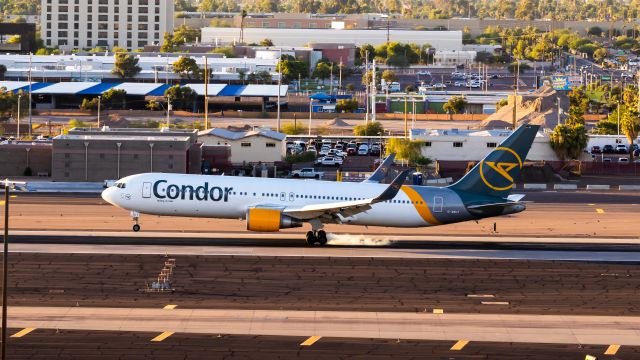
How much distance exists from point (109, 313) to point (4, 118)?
9370 cm

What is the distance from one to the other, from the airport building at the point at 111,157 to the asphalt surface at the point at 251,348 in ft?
139

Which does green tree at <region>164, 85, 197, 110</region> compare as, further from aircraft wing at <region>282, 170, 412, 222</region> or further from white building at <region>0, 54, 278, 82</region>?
aircraft wing at <region>282, 170, 412, 222</region>

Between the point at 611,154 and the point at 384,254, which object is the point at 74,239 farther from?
the point at 611,154

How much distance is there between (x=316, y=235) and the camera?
Answer: 186ft

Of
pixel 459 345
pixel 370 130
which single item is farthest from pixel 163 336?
pixel 370 130

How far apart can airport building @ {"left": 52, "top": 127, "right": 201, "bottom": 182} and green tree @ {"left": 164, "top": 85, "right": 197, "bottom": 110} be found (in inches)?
2764

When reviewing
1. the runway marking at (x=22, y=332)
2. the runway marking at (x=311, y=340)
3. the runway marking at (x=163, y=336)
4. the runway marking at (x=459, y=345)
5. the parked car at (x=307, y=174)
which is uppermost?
the parked car at (x=307, y=174)

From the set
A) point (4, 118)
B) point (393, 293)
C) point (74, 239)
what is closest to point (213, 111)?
point (4, 118)

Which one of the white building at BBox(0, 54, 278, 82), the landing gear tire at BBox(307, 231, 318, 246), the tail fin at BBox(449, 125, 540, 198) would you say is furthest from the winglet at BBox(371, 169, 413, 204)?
the white building at BBox(0, 54, 278, 82)

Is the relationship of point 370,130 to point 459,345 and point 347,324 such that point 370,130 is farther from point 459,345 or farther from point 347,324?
point 459,345

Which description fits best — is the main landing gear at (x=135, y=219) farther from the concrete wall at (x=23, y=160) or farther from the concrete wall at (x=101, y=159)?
the concrete wall at (x=23, y=160)

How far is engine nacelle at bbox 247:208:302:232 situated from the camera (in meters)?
55.5

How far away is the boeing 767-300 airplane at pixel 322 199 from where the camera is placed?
186 ft

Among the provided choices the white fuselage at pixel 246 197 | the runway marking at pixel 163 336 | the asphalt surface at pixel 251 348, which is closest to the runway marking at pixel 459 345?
the asphalt surface at pixel 251 348
